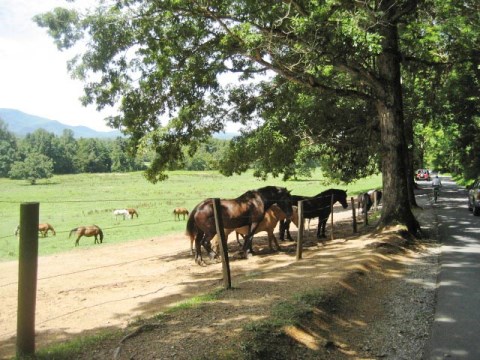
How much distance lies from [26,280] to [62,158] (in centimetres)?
7196

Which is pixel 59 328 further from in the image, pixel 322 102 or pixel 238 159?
pixel 322 102

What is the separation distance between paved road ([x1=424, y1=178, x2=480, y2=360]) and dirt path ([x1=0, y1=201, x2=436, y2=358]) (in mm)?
1896

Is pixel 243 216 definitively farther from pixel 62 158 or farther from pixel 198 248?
pixel 62 158

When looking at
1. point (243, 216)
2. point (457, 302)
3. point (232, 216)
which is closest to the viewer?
point (457, 302)

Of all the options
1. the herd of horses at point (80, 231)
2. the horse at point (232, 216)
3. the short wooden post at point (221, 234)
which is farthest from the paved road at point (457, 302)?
the herd of horses at point (80, 231)

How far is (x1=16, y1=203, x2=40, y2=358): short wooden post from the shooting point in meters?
4.15

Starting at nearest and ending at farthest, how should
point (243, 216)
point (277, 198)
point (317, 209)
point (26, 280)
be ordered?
point (26, 280) < point (243, 216) < point (277, 198) < point (317, 209)

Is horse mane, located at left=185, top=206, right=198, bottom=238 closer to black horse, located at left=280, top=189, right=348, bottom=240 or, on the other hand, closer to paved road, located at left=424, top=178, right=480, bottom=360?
black horse, located at left=280, top=189, right=348, bottom=240

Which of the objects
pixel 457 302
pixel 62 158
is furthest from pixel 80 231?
pixel 62 158

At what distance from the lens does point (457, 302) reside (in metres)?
7.02

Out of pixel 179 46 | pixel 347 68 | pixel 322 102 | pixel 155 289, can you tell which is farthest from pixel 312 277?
pixel 322 102

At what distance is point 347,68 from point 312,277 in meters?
7.70

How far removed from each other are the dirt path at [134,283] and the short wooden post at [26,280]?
1807 millimetres

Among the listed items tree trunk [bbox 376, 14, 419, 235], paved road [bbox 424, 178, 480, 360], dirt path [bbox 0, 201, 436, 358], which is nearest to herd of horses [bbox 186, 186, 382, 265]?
dirt path [bbox 0, 201, 436, 358]
